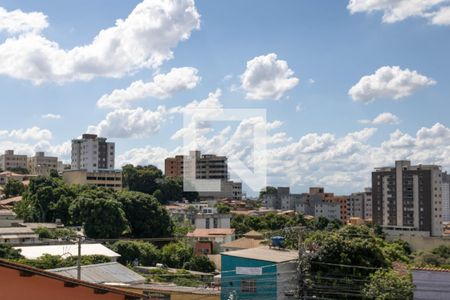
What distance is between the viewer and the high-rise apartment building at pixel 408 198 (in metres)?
48.2

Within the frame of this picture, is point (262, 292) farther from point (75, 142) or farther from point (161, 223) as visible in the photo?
point (75, 142)

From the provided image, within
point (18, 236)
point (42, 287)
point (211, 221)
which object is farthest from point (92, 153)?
point (42, 287)

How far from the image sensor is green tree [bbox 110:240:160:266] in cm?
2402

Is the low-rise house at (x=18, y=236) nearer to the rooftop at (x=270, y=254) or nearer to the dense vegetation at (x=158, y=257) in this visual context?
the dense vegetation at (x=158, y=257)

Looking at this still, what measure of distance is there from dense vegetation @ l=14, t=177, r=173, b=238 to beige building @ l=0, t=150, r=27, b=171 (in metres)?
46.6

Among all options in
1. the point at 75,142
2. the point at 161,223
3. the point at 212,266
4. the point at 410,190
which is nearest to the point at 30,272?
the point at 212,266

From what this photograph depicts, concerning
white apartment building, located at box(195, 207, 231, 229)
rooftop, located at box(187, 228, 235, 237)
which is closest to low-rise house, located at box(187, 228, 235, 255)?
rooftop, located at box(187, 228, 235, 237)

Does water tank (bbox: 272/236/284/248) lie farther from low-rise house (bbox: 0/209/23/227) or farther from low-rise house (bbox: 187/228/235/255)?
low-rise house (bbox: 0/209/23/227)

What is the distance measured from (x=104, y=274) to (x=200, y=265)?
11.8m

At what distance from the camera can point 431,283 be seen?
1090 centimetres

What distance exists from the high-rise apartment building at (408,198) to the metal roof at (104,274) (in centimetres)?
3929

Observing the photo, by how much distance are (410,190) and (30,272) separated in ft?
158

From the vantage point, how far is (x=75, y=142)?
66.0 m

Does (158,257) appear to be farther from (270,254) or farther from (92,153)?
(92,153)
